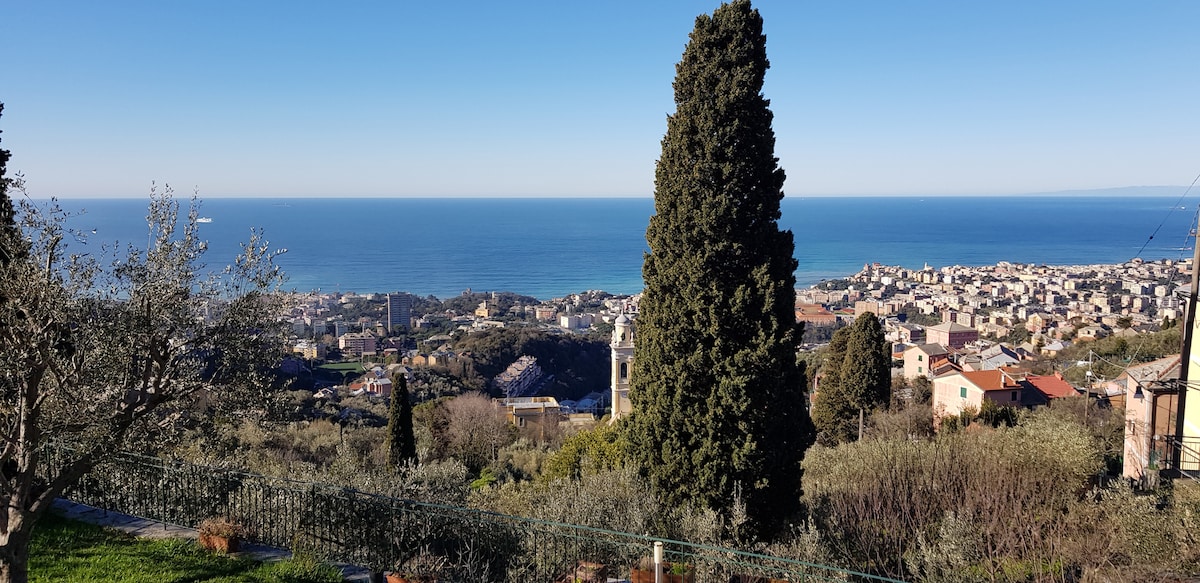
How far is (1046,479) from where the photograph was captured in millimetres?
7500

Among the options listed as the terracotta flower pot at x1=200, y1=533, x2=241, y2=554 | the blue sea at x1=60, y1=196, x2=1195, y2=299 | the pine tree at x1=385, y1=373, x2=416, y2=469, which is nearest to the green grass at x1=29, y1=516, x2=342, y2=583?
the terracotta flower pot at x1=200, y1=533, x2=241, y2=554

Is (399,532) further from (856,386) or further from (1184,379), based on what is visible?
(856,386)

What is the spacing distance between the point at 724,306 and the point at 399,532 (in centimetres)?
383

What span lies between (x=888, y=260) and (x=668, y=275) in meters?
110

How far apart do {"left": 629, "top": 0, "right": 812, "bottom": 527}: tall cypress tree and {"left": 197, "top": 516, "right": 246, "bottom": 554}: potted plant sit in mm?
3954

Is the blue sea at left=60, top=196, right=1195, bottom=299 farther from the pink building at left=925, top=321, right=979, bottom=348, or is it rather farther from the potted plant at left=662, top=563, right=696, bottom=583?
the potted plant at left=662, top=563, right=696, bottom=583

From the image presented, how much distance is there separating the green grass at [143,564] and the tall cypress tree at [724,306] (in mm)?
3680

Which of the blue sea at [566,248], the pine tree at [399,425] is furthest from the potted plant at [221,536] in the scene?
the blue sea at [566,248]

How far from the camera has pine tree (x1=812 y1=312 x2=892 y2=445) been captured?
51.6ft

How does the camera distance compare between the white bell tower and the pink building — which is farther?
the pink building

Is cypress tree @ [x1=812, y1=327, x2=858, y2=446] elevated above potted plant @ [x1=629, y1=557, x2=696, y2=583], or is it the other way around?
potted plant @ [x1=629, y1=557, x2=696, y2=583]

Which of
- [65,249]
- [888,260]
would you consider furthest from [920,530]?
[888,260]

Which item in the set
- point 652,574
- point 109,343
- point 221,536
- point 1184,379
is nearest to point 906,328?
point 1184,379

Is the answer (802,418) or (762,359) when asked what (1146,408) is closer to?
(802,418)
